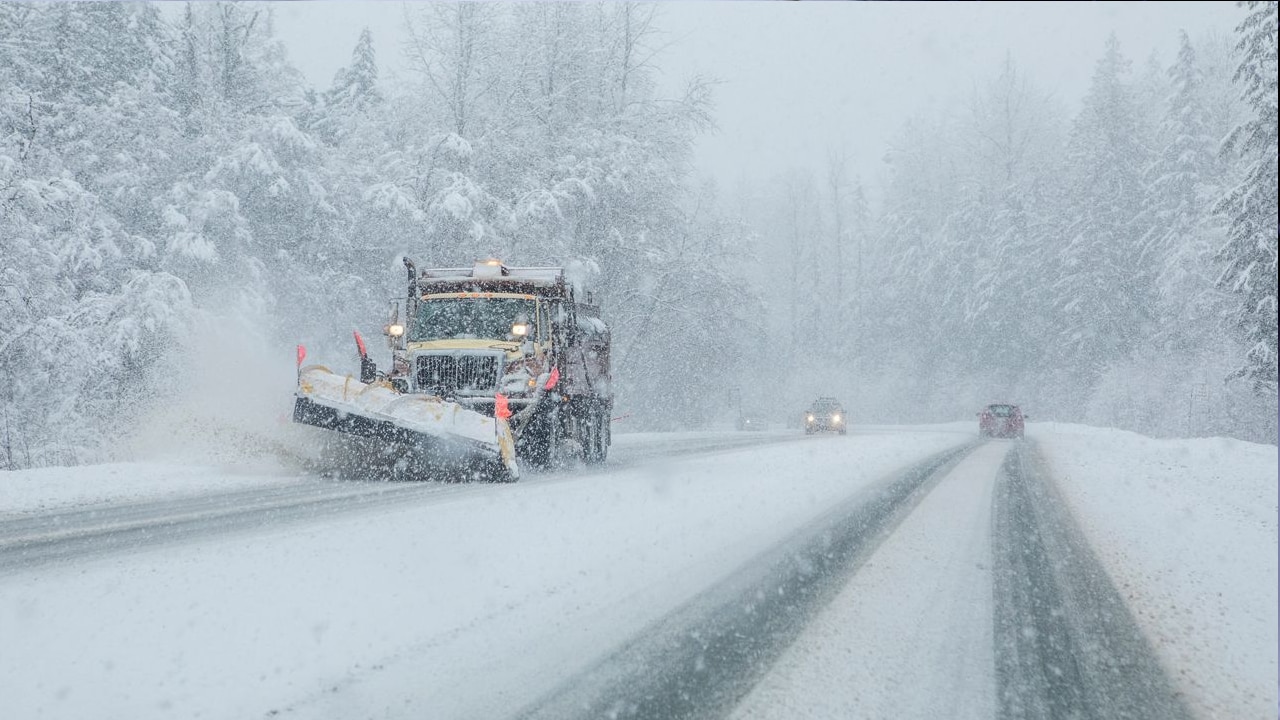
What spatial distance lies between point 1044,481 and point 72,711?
13.7 m

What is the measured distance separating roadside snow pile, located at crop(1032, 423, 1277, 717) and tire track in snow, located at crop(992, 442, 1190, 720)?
13 cm

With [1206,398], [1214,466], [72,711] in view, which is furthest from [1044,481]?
[1206,398]

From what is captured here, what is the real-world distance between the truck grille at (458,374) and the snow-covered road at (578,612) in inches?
136

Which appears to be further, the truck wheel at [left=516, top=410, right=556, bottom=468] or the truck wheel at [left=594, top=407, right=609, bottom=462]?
the truck wheel at [left=594, top=407, right=609, bottom=462]

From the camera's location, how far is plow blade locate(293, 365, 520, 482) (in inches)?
461

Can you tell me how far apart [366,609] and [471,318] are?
903cm

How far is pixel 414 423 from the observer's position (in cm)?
1176

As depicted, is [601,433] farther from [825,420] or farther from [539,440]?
[825,420]

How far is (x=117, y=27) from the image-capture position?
28594mm

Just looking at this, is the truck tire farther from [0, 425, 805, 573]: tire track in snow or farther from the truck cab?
[0, 425, 805, 573]: tire track in snow

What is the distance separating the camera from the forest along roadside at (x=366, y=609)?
3.76 m

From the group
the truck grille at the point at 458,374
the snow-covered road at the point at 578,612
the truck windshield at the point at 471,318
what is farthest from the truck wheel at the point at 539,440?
the snow-covered road at the point at 578,612

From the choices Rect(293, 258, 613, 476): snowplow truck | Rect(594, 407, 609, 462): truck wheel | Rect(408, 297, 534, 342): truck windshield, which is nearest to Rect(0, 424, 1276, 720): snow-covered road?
Rect(293, 258, 613, 476): snowplow truck

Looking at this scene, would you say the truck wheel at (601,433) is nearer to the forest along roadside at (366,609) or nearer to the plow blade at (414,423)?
the plow blade at (414,423)
